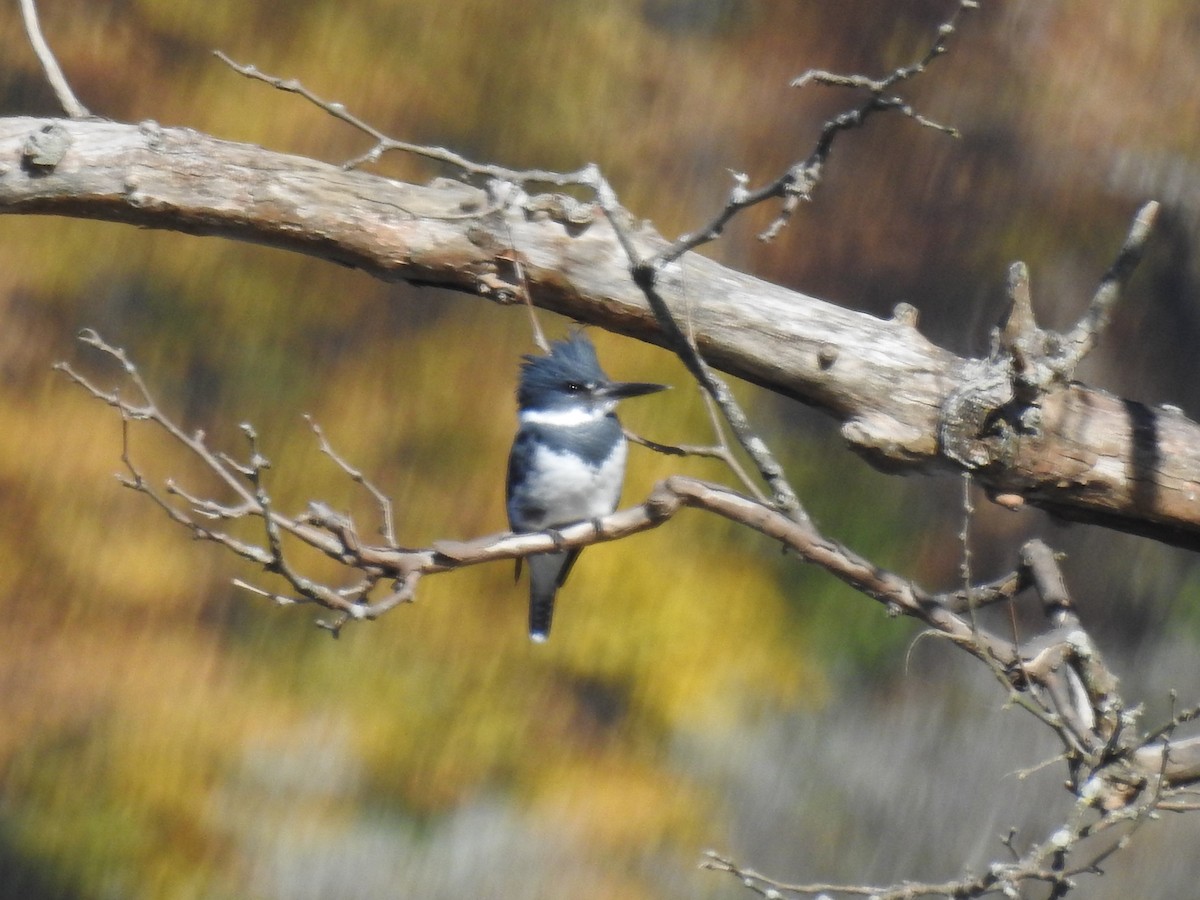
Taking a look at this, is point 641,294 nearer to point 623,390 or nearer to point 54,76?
point 623,390

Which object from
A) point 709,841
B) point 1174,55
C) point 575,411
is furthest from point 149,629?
point 1174,55

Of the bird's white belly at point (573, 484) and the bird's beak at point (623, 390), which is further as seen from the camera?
the bird's white belly at point (573, 484)

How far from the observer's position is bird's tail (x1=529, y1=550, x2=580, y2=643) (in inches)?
88.1

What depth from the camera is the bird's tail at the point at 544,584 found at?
88.1 inches

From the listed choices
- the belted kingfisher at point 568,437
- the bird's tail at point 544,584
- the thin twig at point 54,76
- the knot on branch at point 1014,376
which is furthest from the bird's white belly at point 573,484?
the thin twig at point 54,76

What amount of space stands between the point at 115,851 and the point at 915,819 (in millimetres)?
2343

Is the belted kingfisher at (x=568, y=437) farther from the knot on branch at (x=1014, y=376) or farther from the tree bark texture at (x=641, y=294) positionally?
the knot on branch at (x=1014, y=376)

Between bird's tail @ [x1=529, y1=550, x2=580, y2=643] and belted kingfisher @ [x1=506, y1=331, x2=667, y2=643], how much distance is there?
219 millimetres

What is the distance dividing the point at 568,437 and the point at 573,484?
0.07 meters

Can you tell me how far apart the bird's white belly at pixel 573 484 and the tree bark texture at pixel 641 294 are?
0.26 meters

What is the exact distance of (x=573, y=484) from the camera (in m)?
1.97

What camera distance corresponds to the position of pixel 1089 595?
363cm

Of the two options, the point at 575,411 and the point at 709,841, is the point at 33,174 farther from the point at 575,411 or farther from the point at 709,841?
the point at 709,841

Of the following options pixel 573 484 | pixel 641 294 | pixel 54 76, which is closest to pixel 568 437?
pixel 573 484
